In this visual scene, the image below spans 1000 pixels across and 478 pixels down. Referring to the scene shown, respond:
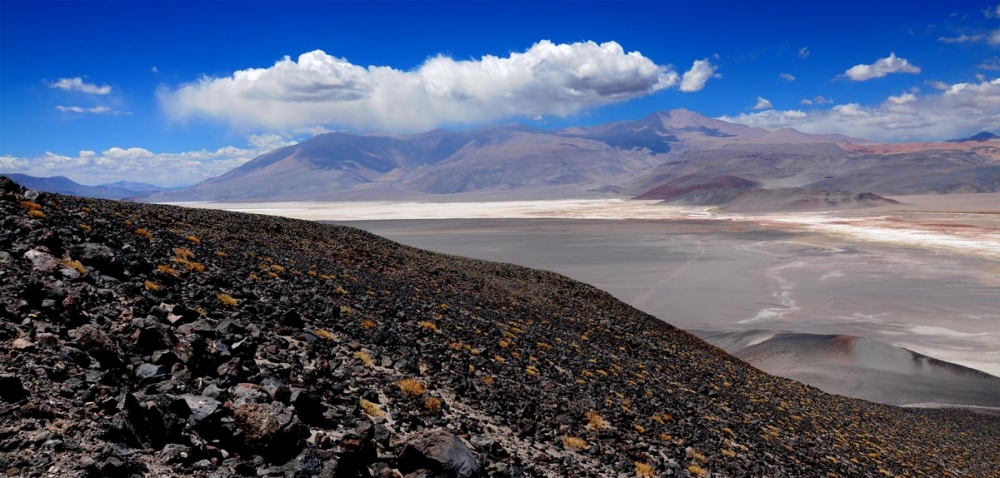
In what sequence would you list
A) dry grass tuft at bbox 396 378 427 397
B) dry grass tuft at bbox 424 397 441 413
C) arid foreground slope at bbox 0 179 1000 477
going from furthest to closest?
dry grass tuft at bbox 396 378 427 397, dry grass tuft at bbox 424 397 441 413, arid foreground slope at bbox 0 179 1000 477

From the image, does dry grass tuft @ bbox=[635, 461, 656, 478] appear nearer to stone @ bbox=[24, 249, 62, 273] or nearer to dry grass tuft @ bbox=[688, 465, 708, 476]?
dry grass tuft @ bbox=[688, 465, 708, 476]

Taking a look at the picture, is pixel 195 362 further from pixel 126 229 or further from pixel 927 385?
pixel 927 385

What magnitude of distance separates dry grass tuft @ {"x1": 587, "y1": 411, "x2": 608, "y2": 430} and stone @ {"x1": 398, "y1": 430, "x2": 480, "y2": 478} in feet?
11.8

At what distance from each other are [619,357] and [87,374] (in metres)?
12.4

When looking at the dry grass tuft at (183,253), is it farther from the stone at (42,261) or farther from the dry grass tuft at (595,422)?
the dry grass tuft at (595,422)

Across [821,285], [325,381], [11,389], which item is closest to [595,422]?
[325,381]

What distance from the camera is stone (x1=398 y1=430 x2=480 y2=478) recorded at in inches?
208

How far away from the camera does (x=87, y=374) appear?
4625 millimetres

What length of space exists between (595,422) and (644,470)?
1.23 meters

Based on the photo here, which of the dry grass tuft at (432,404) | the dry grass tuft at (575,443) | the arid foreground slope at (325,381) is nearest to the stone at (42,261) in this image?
the arid foreground slope at (325,381)

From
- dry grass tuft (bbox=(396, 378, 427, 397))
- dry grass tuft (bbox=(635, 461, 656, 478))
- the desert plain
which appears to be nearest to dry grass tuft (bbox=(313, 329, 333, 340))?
dry grass tuft (bbox=(396, 378, 427, 397))

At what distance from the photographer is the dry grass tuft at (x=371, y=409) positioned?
6297 mm

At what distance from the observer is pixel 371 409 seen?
6.35m

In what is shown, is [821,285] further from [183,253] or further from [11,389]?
[11,389]
